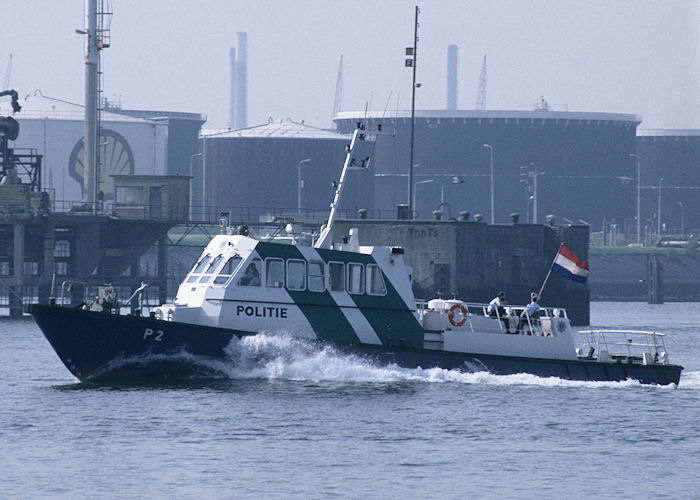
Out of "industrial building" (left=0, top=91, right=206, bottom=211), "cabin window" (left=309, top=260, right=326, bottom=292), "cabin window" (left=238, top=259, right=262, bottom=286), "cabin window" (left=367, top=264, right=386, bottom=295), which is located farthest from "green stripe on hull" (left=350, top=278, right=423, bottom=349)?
"industrial building" (left=0, top=91, right=206, bottom=211)

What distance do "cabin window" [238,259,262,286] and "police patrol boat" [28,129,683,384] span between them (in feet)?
0.08

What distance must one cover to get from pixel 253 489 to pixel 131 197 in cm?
5672

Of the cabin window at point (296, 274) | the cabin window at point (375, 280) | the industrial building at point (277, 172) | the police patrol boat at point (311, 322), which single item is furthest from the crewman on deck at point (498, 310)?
the industrial building at point (277, 172)

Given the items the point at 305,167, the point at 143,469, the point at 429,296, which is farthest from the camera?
the point at 305,167

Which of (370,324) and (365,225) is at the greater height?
(365,225)

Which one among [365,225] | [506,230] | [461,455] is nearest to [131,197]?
[365,225]

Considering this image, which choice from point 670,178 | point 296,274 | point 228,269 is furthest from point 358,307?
point 670,178

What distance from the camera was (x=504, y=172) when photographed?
142 m

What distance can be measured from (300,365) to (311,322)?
1.10 metres

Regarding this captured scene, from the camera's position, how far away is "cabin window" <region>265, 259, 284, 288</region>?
3222cm

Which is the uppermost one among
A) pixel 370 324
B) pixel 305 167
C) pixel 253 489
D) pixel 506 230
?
pixel 305 167

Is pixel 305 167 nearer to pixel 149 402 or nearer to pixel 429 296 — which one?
pixel 429 296

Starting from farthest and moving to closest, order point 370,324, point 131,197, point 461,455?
1. point 131,197
2. point 370,324
3. point 461,455

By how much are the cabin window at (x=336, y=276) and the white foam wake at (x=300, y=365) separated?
1516 millimetres
